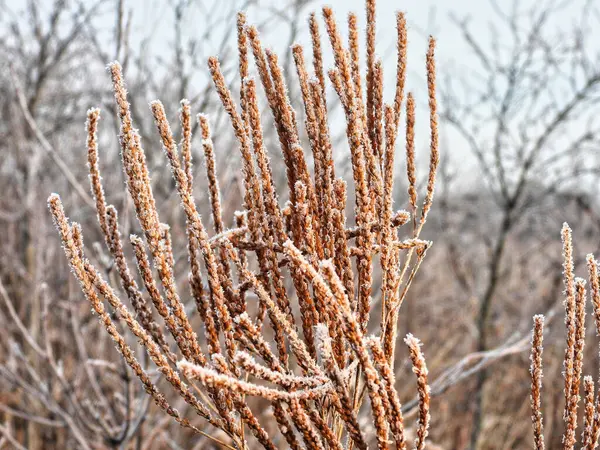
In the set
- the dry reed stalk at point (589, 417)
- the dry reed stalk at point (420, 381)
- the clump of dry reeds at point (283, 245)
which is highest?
the clump of dry reeds at point (283, 245)

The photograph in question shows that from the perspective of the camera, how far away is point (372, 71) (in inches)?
43.4

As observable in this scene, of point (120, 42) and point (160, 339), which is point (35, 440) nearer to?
point (120, 42)

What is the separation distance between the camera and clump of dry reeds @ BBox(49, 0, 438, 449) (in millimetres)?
938

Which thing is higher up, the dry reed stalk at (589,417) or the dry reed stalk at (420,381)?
the dry reed stalk at (420,381)

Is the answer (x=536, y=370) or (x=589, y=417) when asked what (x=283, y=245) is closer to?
(x=536, y=370)

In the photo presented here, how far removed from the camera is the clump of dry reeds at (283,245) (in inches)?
36.9

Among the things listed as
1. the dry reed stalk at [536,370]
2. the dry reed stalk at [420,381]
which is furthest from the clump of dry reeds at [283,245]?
the dry reed stalk at [536,370]

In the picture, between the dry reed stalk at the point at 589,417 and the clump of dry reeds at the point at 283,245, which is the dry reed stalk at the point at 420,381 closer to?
the clump of dry reeds at the point at 283,245

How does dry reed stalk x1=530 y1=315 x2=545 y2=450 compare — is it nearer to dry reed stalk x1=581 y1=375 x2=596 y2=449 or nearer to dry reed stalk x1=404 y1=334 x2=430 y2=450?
dry reed stalk x1=581 y1=375 x2=596 y2=449

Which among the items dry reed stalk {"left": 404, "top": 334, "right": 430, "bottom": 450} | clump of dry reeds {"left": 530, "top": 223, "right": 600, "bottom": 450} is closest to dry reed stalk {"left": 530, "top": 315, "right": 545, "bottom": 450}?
clump of dry reeds {"left": 530, "top": 223, "right": 600, "bottom": 450}

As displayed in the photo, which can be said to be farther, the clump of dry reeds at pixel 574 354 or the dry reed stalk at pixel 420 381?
the clump of dry reeds at pixel 574 354

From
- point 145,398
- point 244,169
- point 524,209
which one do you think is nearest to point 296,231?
point 244,169

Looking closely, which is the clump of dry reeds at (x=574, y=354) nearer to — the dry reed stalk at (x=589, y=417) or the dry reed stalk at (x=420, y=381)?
the dry reed stalk at (x=589, y=417)

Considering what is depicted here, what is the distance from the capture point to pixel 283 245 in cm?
91
